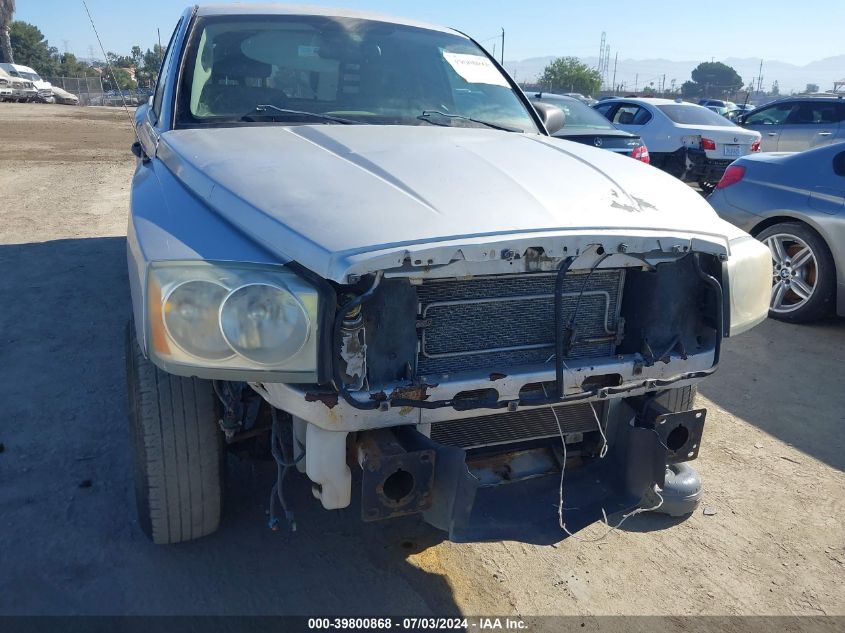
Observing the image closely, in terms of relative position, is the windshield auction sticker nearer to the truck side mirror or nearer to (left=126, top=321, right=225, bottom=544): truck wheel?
the truck side mirror

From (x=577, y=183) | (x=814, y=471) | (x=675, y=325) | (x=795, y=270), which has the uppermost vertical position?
(x=577, y=183)

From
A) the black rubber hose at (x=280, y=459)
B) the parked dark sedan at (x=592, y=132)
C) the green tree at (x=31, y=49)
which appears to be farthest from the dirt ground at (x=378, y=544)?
the green tree at (x=31, y=49)

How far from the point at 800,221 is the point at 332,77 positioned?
153 inches

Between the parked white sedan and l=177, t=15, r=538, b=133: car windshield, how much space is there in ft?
25.8

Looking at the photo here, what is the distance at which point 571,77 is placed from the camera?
69.6 meters

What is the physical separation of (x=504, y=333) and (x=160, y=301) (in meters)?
1.01

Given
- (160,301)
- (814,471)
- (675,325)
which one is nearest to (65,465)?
(160,301)

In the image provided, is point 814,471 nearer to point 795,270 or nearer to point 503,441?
point 503,441

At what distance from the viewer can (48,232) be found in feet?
23.6

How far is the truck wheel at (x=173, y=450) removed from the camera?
2244 millimetres

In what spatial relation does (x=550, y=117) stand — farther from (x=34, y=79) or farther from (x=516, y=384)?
(x=34, y=79)

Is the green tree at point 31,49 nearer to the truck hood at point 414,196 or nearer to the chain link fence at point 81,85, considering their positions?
the chain link fence at point 81,85

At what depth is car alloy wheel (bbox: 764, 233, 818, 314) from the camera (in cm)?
528

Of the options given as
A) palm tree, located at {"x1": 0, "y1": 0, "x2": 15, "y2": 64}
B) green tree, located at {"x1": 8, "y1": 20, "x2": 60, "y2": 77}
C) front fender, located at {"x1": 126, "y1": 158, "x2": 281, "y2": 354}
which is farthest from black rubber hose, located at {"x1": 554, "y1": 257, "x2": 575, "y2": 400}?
green tree, located at {"x1": 8, "y1": 20, "x2": 60, "y2": 77}
